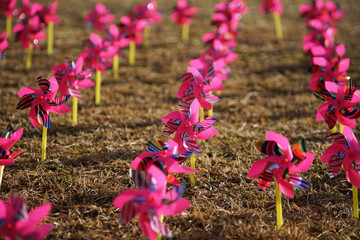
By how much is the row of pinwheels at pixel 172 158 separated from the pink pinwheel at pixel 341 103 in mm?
897

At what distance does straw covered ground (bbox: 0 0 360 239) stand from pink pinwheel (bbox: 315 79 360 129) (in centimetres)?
50

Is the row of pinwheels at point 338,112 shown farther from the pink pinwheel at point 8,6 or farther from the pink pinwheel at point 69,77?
the pink pinwheel at point 8,6

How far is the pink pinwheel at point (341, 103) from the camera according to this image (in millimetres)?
2656

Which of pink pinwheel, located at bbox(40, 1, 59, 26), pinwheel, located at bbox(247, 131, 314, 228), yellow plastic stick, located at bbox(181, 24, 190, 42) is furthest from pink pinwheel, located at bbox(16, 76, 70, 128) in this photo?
yellow plastic stick, located at bbox(181, 24, 190, 42)

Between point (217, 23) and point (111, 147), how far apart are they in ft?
8.68

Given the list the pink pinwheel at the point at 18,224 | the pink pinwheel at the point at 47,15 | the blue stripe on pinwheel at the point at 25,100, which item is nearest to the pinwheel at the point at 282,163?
the pink pinwheel at the point at 18,224

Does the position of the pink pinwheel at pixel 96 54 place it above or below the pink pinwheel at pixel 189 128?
above

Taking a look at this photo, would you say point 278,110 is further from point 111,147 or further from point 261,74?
point 111,147

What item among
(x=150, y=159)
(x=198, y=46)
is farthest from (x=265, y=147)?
(x=198, y=46)

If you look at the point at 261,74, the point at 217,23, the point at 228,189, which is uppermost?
the point at 217,23

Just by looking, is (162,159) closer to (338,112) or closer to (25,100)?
(25,100)

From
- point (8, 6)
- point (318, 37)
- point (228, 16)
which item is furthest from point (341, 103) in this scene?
point (8, 6)

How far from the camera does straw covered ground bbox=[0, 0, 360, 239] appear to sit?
238 cm

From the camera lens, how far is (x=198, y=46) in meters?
6.20
